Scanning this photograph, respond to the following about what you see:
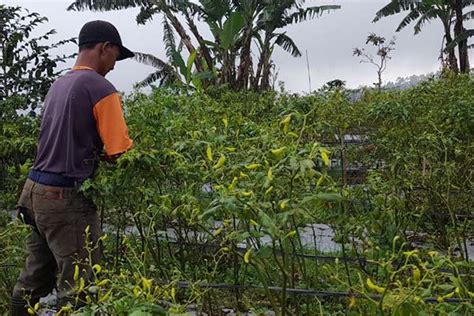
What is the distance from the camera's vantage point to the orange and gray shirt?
111 inches

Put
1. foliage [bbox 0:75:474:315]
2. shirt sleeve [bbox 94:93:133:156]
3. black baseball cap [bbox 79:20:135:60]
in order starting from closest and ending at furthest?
foliage [bbox 0:75:474:315] < shirt sleeve [bbox 94:93:133:156] < black baseball cap [bbox 79:20:135:60]

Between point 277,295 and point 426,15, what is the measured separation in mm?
15314

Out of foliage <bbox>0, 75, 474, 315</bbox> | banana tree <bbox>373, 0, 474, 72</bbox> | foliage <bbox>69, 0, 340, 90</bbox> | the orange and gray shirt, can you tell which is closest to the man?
the orange and gray shirt

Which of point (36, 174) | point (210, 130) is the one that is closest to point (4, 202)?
point (36, 174)

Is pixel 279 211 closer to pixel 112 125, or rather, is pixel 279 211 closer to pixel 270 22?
pixel 112 125

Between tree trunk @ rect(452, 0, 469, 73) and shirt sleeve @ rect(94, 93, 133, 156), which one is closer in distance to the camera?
shirt sleeve @ rect(94, 93, 133, 156)

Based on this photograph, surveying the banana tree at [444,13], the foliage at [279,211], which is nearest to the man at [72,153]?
the foliage at [279,211]

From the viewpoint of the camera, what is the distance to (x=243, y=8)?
12367 mm

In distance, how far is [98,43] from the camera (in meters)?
3.01

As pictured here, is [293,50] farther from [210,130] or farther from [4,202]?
[210,130]

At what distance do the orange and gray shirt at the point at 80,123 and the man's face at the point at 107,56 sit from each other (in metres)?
0.14

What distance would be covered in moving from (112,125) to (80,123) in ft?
0.58

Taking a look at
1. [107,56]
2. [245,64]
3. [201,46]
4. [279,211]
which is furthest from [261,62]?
[279,211]

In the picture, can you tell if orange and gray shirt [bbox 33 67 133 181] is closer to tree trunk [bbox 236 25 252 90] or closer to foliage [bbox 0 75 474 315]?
foliage [bbox 0 75 474 315]
